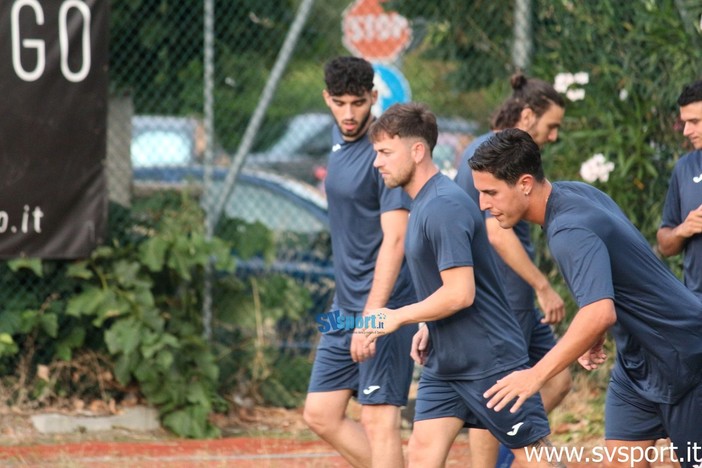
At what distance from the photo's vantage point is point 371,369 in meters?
5.79

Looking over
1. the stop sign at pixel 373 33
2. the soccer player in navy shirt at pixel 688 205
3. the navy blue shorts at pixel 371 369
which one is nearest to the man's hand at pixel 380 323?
the navy blue shorts at pixel 371 369

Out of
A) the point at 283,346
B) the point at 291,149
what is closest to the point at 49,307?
the point at 283,346

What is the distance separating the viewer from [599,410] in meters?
8.02

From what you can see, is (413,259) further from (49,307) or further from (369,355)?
(49,307)

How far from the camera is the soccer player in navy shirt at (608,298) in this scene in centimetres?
412

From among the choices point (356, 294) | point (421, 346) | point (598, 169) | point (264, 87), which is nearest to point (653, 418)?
point (421, 346)

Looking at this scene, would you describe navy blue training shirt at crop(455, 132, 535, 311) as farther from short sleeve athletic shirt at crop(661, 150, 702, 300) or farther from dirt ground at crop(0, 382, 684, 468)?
dirt ground at crop(0, 382, 684, 468)

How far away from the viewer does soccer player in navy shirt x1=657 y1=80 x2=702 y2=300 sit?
5820 mm

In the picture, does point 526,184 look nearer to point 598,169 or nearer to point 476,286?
point 476,286

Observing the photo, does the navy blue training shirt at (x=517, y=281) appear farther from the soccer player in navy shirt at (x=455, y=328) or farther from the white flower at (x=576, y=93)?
the white flower at (x=576, y=93)

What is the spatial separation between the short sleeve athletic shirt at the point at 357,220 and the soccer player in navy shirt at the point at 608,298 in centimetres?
147

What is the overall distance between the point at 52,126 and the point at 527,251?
11.2 ft

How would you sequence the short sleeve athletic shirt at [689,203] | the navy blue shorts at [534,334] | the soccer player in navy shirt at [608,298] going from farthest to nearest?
the navy blue shorts at [534,334] < the short sleeve athletic shirt at [689,203] < the soccer player in navy shirt at [608,298]

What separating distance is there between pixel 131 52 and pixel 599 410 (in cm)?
400
